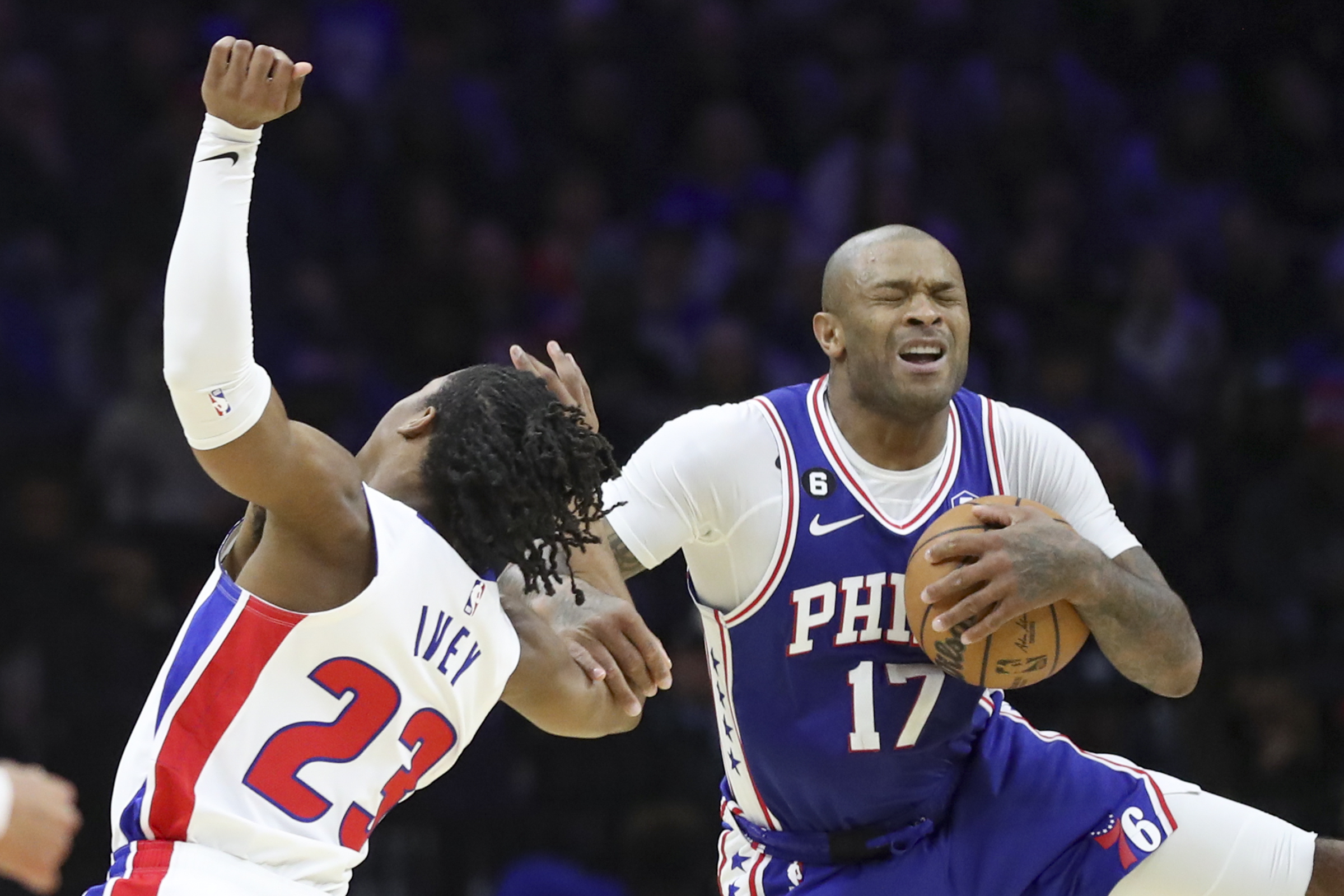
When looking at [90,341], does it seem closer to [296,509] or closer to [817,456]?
[817,456]

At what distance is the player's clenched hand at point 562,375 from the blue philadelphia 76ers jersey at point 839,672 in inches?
22.2

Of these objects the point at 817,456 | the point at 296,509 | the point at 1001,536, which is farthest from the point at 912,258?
the point at 296,509

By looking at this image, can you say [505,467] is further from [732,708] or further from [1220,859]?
[1220,859]

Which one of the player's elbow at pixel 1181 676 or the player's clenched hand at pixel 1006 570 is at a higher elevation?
the player's clenched hand at pixel 1006 570

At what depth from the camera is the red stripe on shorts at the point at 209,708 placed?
2928mm

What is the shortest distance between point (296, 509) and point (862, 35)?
688cm

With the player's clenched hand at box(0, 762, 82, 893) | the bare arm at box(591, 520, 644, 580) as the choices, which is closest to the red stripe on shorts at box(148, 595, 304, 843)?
the player's clenched hand at box(0, 762, 82, 893)

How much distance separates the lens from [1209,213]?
29.2ft

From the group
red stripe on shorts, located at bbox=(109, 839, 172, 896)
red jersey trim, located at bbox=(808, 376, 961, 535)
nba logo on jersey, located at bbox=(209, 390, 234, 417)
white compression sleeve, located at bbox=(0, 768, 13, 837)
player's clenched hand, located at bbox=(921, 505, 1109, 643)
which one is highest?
red jersey trim, located at bbox=(808, 376, 961, 535)

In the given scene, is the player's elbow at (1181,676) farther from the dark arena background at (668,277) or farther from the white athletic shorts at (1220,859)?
the dark arena background at (668,277)

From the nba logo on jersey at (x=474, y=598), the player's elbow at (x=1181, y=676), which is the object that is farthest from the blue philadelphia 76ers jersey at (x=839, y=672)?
the nba logo on jersey at (x=474, y=598)

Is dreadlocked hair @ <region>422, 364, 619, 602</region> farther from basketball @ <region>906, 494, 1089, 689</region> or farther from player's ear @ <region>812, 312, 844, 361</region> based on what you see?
player's ear @ <region>812, 312, 844, 361</region>

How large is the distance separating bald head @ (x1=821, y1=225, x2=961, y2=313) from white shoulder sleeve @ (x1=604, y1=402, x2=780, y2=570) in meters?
0.44

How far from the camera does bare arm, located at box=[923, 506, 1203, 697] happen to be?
3826 millimetres
